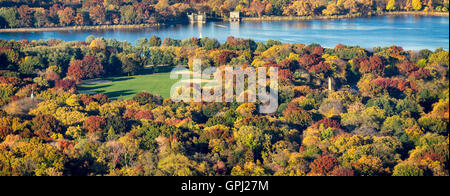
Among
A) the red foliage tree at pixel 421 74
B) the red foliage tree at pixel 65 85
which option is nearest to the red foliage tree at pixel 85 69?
the red foliage tree at pixel 65 85

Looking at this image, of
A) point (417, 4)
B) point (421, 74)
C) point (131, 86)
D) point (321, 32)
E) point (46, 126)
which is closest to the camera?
point (46, 126)

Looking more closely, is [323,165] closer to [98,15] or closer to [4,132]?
[4,132]

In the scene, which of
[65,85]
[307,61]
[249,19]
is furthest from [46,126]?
[249,19]

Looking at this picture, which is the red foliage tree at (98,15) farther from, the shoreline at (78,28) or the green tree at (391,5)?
the green tree at (391,5)

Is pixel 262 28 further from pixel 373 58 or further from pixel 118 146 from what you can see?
pixel 118 146

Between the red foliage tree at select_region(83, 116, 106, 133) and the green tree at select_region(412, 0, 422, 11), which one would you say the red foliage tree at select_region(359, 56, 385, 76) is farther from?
the green tree at select_region(412, 0, 422, 11)

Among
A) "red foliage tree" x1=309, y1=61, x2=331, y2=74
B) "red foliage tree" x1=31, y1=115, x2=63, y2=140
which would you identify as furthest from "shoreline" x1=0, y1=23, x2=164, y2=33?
"red foliage tree" x1=31, y1=115, x2=63, y2=140
